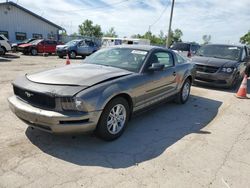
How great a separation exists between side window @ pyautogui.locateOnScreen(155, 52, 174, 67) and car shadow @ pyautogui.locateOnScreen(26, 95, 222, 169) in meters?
1.21

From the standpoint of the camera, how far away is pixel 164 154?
358 centimetres

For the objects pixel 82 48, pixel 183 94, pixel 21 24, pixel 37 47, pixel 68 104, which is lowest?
pixel 183 94

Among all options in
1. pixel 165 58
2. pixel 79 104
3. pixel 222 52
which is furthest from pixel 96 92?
pixel 222 52

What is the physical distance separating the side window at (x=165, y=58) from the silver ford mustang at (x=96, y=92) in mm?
11

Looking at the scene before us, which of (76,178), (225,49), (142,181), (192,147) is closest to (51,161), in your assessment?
(76,178)

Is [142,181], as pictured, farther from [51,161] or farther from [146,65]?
[146,65]

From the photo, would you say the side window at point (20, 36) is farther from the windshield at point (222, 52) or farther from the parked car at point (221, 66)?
the parked car at point (221, 66)

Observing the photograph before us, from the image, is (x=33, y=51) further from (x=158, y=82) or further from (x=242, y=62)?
(x=158, y=82)

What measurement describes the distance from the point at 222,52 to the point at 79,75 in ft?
25.1

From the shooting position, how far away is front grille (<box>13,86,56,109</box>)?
3280 mm

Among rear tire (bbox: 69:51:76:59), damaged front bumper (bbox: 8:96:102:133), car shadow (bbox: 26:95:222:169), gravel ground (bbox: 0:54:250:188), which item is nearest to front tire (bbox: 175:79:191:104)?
car shadow (bbox: 26:95:222:169)

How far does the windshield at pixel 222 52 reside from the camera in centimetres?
936

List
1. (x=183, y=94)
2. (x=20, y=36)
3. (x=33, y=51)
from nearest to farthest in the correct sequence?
1. (x=183, y=94)
2. (x=33, y=51)
3. (x=20, y=36)

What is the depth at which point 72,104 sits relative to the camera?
3234mm
